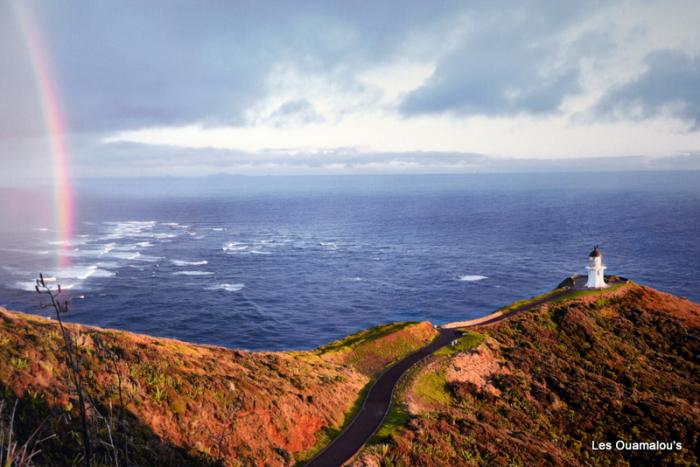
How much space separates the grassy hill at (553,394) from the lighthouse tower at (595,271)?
7.35 metres

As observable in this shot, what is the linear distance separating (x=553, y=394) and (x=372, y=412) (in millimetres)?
15861

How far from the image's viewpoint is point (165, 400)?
2377cm

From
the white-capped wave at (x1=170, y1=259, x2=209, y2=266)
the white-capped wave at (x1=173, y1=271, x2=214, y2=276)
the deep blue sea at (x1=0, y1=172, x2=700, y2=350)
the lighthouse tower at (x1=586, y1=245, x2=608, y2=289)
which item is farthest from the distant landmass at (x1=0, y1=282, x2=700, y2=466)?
the white-capped wave at (x1=170, y1=259, x2=209, y2=266)

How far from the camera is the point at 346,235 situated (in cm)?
14925

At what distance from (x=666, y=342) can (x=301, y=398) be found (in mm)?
42938

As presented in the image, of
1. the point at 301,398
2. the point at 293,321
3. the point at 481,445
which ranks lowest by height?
the point at 293,321

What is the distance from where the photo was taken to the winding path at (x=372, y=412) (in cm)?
2469

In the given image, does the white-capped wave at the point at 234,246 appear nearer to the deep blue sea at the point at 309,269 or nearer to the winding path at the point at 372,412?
the deep blue sea at the point at 309,269

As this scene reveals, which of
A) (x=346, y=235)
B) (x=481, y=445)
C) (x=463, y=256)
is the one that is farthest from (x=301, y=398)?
(x=346, y=235)

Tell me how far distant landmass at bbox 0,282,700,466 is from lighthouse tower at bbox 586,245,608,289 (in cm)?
1222

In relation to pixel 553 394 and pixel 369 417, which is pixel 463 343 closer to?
pixel 553 394

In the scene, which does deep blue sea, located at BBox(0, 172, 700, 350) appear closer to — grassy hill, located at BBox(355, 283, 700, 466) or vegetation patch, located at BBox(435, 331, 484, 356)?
grassy hill, located at BBox(355, 283, 700, 466)

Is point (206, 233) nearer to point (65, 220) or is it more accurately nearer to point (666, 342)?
point (65, 220)

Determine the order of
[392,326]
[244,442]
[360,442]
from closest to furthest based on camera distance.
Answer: [244,442], [360,442], [392,326]
